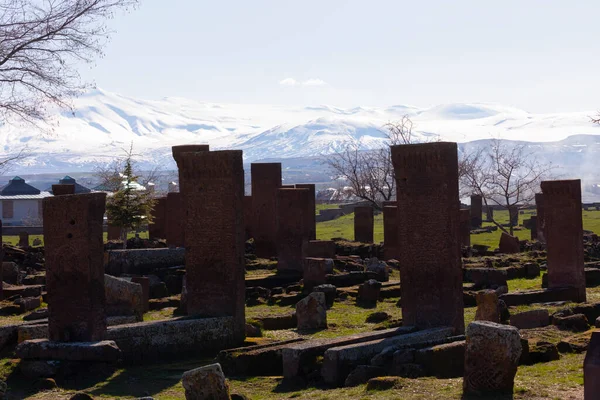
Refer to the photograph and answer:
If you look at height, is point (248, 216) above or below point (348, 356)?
above

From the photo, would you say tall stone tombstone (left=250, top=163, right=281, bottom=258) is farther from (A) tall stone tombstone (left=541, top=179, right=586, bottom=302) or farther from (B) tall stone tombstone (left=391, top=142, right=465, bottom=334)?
(B) tall stone tombstone (left=391, top=142, right=465, bottom=334)

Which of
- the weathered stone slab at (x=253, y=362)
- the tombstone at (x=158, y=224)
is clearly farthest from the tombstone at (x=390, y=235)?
the weathered stone slab at (x=253, y=362)

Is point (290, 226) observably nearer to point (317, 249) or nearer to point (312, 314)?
point (317, 249)

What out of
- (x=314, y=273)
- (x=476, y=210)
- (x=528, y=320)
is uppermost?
(x=476, y=210)

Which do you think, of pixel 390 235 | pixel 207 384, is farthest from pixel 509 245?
pixel 207 384

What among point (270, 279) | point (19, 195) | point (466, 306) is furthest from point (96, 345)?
point (19, 195)

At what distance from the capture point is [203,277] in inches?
739

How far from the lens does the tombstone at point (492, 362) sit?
1190 cm

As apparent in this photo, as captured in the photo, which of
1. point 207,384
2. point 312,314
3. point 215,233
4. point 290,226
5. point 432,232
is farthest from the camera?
point 290,226

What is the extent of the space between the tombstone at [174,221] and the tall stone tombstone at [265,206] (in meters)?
2.83

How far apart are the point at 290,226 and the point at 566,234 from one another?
9120 mm

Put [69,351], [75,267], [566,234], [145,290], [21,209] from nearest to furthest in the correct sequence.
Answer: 1. [69,351]
2. [75,267]
3. [145,290]
4. [566,234]
5. [21,209]

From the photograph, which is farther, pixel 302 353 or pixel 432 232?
pixel 432 232

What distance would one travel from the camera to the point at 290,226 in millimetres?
29469
